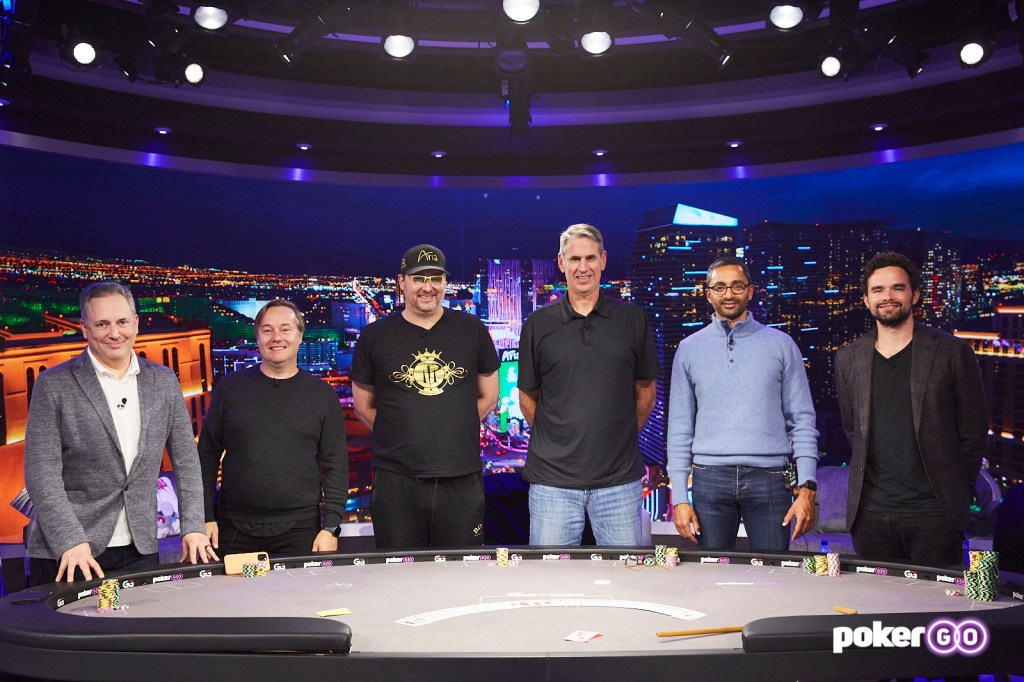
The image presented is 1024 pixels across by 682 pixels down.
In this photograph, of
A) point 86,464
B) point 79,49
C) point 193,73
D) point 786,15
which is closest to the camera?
point 86,464

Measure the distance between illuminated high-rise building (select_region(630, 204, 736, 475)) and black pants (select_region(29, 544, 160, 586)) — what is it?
4351 millimetres

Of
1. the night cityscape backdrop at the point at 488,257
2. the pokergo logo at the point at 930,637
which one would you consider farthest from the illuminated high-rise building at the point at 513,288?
the pokergo logo at the point at 930,637

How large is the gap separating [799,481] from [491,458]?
3.36 meters

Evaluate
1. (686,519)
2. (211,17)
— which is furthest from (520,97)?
(686,519)

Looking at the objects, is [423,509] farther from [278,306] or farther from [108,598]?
[108,598]

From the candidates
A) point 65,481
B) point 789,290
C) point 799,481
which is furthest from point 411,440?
point 789,290

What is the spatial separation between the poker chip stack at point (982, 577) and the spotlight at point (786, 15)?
2590mm

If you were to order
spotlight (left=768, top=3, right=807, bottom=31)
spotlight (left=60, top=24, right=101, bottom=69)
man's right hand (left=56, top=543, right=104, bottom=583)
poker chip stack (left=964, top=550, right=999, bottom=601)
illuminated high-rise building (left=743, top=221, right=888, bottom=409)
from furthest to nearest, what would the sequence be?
illuminated high-rise building (left=743, top=221, right=888, bottom=409), spotlight (left=60, top=24, right=101, bottom=69), spotlight (left=768, top=3, right=807, bottom=31), man's right hand (left=56, top=543, right=104, bottom=583), poker chip stack (left=964, top=550, right=999, bottom=601)

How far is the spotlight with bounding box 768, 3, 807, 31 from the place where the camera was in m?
3.75

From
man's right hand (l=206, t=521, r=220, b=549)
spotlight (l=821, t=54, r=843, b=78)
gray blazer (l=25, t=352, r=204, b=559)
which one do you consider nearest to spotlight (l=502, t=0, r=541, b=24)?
spotlight (l=821, t=54, r=843, b=78)

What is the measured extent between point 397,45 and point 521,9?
2.57 feet

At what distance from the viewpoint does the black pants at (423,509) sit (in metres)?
3.22

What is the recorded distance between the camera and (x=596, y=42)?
4242mm

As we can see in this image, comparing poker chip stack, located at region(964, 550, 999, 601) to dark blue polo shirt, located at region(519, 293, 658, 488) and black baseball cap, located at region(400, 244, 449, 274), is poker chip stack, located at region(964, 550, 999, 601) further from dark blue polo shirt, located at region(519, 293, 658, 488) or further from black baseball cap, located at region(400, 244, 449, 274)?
black baseball cap, located at region(400, 244, 449, 274)
